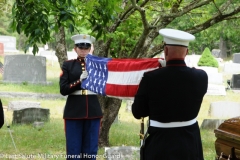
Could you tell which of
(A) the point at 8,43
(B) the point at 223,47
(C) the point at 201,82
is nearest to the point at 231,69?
(A) the point at 8,43

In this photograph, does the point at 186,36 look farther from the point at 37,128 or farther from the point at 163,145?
the point at 37,128

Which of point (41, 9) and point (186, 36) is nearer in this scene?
point (186, 36)

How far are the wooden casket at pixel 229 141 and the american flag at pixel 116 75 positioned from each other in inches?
49.9

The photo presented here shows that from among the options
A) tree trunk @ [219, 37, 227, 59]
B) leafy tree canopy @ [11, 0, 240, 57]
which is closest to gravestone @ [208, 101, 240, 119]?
leafy tree canopy @ [11, 0, 240, 57]

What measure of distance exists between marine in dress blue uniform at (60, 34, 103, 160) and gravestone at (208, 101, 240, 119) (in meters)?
8.52

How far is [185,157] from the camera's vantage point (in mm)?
3627

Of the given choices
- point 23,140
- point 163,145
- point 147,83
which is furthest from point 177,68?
point 23,140

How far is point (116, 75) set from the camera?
194 inches

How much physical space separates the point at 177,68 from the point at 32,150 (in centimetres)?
467

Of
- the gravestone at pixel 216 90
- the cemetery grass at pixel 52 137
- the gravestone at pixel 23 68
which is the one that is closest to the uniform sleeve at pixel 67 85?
the cemetery grass at pixel 52 137

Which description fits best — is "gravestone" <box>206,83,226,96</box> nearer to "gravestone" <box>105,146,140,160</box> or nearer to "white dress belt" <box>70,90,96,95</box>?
"gravestone" <box>105,146,140,160</box>

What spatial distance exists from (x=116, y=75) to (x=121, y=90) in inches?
11.0

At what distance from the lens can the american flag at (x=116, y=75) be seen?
4473 millimetres

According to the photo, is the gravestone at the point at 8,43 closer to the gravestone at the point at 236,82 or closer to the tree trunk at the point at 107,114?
the gravestone at the point at 236,82
